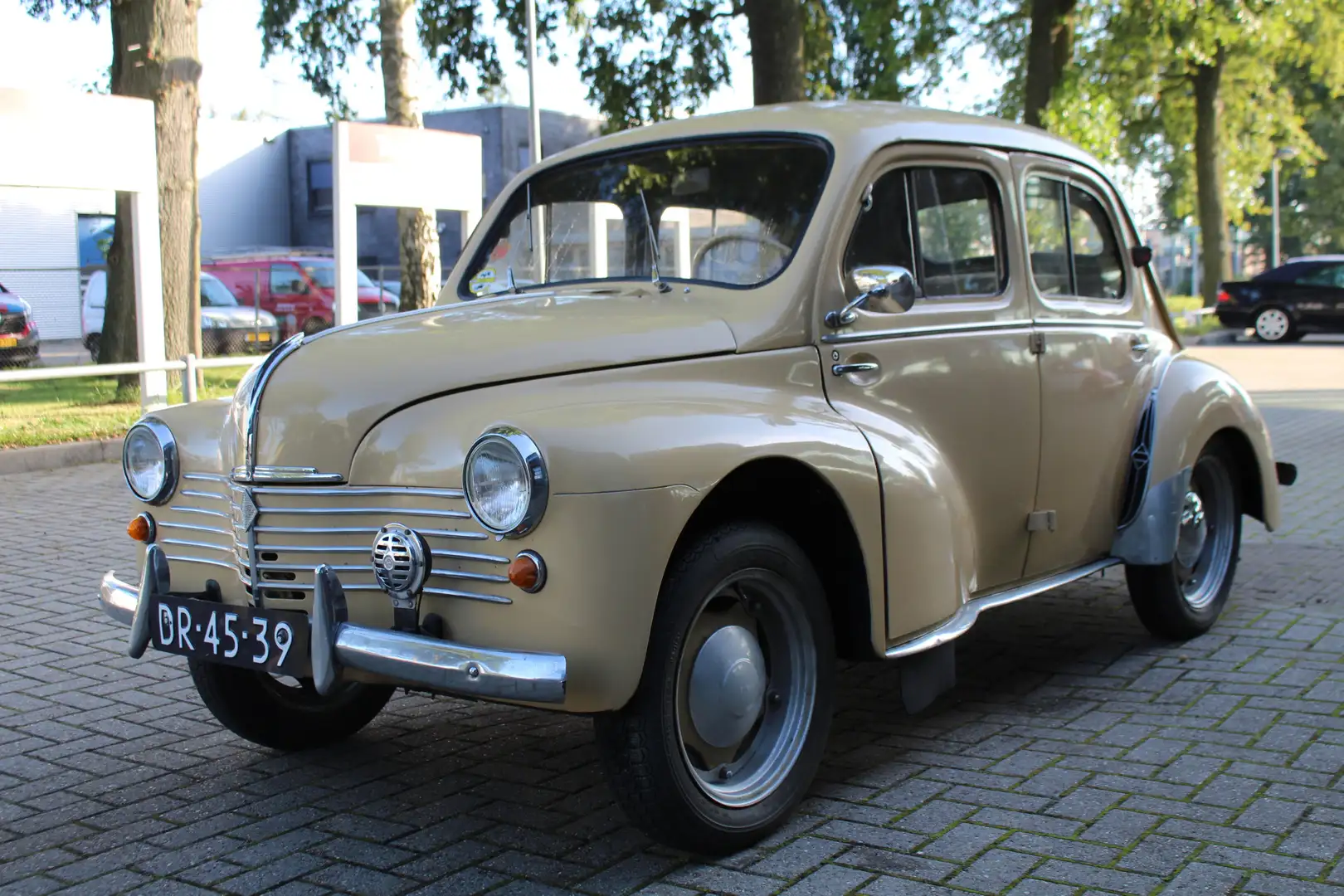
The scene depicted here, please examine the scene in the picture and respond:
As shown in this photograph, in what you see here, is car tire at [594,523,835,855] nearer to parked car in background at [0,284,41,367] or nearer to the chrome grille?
the chrome grille

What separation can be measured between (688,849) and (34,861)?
5.38 feet

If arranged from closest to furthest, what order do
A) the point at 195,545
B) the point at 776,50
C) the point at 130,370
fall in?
the point at 195,545, the point at 130,370, the point at 776,50

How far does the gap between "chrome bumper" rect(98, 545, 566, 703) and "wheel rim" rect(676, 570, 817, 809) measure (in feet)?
1.36

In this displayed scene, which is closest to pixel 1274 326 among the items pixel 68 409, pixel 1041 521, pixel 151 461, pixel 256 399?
pixel 68 409

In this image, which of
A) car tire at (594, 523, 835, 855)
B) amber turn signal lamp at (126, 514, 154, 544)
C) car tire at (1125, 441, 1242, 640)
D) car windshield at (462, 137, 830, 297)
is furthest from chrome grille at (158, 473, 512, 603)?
car tire at (1125, 441, 1242, 640)

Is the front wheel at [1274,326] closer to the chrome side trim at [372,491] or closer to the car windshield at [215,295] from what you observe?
the car windshield at [215,295]

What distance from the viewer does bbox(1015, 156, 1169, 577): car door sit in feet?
15.4

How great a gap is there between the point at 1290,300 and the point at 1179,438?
2293 centimetres

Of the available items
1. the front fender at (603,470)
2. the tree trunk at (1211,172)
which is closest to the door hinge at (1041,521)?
the front fender at (603,470)

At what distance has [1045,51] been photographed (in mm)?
21516

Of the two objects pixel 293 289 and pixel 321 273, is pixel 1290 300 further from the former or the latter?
pixel 293 289

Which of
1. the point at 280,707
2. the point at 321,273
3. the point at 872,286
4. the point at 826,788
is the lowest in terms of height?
the point at 826,788

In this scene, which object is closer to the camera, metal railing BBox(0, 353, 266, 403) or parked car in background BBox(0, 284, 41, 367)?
metal railing BBox(0, 353, 266, 403)

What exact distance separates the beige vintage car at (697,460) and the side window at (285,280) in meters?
20.2
